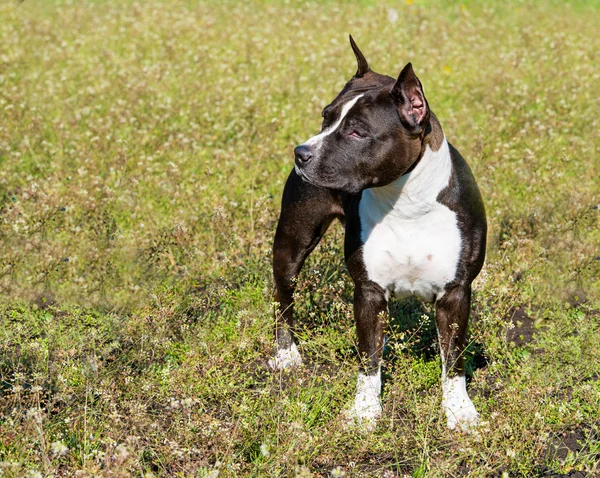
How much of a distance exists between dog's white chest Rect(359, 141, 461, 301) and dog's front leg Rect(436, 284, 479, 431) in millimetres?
84

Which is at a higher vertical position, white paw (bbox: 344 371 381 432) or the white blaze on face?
the white blaze on face

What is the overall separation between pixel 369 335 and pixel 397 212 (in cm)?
69

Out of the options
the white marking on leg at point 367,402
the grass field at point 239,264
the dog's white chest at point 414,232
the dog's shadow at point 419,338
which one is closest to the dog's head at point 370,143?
the dog's white chest at point 414,232

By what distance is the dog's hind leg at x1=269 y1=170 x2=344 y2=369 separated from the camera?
5.05 m

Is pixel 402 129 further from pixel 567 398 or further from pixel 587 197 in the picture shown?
pixel 587 197

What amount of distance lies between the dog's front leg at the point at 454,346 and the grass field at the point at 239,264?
14 cm

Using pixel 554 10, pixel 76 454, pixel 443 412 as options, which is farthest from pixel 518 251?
pixel 554 10

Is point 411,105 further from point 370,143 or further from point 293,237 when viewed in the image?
point 293,237

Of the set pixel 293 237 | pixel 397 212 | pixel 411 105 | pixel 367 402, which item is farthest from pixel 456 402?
pixel 411 105

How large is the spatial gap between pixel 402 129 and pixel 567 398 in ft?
5.98

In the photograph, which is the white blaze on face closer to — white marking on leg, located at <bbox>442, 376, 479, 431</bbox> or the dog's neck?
the dog's neck

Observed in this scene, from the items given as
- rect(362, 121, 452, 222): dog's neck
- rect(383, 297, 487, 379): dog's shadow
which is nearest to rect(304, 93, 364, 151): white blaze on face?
rect(362, 121, 452, 222): dog's neck

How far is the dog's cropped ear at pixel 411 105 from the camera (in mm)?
4199

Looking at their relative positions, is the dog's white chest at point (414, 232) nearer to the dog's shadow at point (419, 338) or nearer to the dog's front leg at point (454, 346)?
the dog's front leg at point (454, 346)
